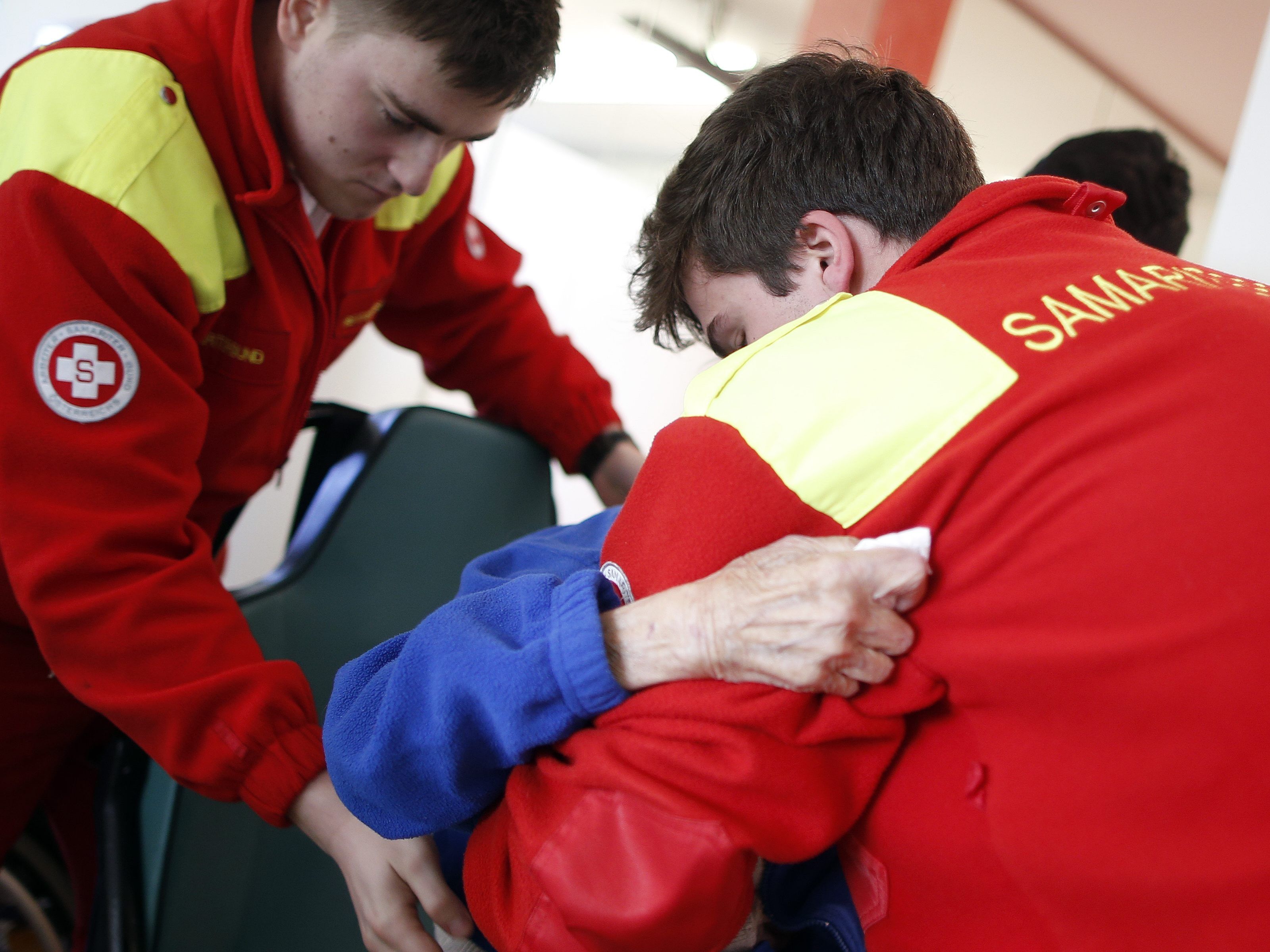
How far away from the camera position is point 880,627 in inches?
19.0

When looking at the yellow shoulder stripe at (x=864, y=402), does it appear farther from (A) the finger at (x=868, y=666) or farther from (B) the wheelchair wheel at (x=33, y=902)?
(B) the wheelchair wheel at (x=33, y=902)

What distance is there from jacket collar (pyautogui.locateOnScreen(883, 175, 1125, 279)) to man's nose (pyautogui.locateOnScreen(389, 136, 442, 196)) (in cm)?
57

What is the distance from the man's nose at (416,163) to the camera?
981mm

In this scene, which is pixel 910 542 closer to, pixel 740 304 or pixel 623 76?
pixel 740 304

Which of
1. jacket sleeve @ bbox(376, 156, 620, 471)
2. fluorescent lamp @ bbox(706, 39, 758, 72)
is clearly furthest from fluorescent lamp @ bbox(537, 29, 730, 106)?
jacket sleeve @ bbox(376, 156, 620, 471)

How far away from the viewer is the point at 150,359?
2.69 ft

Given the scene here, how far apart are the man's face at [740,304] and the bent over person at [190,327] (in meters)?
0.32

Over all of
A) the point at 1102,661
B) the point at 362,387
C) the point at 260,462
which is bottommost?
the point at 362,387

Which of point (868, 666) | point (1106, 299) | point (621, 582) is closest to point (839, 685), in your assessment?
point (868, 666)

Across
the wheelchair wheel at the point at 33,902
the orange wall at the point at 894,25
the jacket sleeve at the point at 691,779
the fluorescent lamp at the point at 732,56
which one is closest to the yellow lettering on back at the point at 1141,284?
the jacket sleeve at the point at 691,779

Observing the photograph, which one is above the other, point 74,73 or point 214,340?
point 74,73

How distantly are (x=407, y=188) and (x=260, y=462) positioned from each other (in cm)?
38

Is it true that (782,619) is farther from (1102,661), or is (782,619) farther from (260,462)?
(260,462)

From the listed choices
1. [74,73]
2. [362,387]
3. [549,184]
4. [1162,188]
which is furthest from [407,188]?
[549,184]
